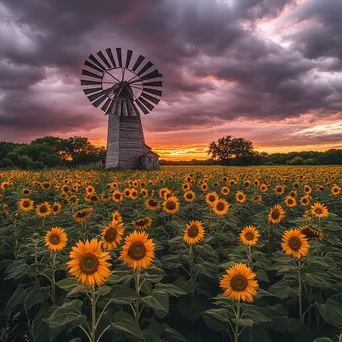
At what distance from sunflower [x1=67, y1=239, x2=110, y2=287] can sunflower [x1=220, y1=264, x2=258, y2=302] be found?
3.16 ft

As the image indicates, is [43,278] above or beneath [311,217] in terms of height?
beneath

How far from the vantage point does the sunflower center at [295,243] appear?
323 centimetres

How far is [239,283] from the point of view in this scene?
2.59 m

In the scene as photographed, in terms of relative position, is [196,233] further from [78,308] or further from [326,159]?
[326,159]

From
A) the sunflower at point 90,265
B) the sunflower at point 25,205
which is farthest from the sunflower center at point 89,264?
the sunflower at point 25,205

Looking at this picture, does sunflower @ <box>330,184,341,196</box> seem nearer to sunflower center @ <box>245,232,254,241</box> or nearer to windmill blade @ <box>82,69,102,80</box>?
sunflower center @ <box>245,232,254,241</box>

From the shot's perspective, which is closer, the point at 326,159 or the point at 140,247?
the point at 140,247

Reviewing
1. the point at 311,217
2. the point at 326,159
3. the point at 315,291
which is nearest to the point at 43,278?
the point at 315,291

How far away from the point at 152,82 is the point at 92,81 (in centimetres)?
625

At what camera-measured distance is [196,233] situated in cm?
379

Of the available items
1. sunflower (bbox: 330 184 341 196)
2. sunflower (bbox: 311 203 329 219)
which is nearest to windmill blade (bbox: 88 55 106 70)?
sunflower (bbox: 330 184 341 196)

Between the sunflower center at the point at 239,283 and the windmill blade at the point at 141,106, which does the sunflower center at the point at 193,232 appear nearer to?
the sunflower center at the point at 239,283

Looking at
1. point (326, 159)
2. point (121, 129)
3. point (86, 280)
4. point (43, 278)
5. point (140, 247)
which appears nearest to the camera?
point (86, 280)

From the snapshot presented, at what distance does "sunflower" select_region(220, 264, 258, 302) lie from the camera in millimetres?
2572
